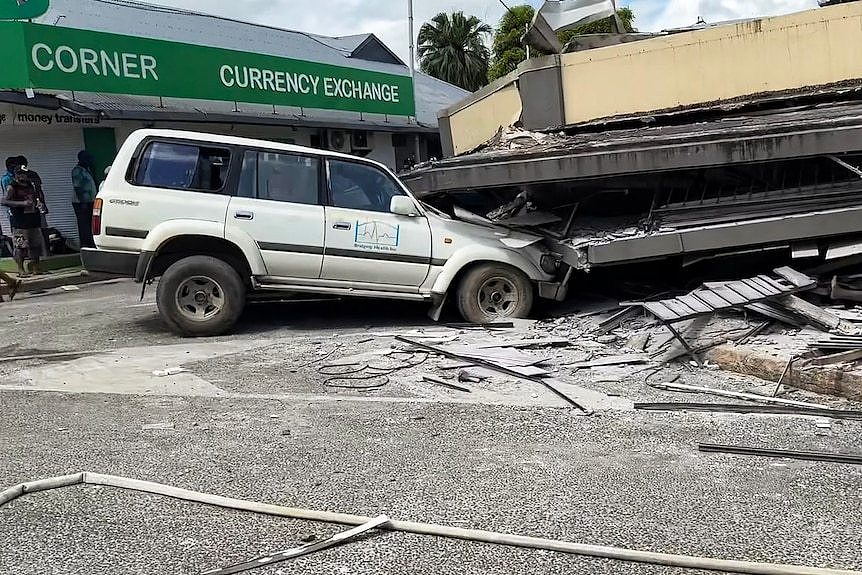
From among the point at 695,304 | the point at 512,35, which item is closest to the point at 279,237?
the point at 695,304

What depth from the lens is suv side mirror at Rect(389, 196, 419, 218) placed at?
8.15 meters

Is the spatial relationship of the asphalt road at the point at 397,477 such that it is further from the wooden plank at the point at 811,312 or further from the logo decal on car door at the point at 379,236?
the logo decal on car door at the point at 379,236

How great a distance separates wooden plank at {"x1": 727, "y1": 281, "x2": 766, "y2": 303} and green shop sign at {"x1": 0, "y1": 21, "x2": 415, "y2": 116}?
1110cm

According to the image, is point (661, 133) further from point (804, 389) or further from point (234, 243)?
point (234, 243)

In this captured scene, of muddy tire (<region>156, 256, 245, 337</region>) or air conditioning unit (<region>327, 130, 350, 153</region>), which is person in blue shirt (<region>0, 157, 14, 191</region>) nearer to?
muddy tire (<region>156, 256, 245, 337</region>)

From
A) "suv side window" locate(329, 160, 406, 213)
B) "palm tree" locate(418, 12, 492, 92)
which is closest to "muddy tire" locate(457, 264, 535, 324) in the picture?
"suv side window" locate(329, 160, 406, 213)

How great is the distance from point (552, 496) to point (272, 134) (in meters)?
16.5

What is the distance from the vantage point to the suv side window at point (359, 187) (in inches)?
323

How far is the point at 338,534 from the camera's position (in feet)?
11.6

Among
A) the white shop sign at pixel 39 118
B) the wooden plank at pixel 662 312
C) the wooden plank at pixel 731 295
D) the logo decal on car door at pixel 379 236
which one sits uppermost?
the white shop sign at pixel 39 118

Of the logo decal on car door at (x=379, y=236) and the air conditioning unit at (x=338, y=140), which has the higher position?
the air conditioning unit at (x=338, y=140)

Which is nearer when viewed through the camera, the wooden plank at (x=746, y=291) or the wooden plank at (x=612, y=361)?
the wooden plank at (x=612, y=361)

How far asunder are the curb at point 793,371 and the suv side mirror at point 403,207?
3.26 metres

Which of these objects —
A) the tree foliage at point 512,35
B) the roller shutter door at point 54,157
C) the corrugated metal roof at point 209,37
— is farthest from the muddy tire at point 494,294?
the tree foliage at point 512,35
